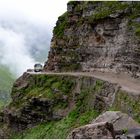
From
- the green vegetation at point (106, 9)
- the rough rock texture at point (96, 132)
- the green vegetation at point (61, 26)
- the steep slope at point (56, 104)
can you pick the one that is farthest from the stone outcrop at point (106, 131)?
the green vegetation at point (61, 26)

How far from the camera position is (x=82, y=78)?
61.3 meters

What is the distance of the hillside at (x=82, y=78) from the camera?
5325 cm

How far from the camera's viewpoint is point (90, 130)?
25938 millimetres

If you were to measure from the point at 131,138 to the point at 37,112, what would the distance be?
41.0 metres

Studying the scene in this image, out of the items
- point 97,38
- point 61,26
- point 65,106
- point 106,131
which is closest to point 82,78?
point 65,106

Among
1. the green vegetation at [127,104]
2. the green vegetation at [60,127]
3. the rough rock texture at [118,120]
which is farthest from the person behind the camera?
the green vegetation at [60,127]

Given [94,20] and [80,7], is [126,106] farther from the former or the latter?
[80,7]

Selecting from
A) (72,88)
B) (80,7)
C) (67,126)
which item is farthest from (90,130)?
(80,7)

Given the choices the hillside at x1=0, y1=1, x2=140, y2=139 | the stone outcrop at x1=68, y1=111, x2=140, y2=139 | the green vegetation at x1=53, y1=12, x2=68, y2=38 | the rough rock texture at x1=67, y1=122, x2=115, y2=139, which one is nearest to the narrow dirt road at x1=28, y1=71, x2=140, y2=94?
the hillside at x1=0, y1=1, x2=140, y2=139

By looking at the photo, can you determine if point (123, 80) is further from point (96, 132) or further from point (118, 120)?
point (96, 132)

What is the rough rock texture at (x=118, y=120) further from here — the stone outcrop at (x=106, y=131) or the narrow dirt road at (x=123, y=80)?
the narrow dirt road at (x=123, y=80)

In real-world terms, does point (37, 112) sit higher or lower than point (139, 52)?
lower

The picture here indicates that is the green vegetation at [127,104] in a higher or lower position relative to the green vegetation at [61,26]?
lower

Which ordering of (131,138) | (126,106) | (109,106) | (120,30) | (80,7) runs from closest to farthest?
(131,138), (126,106), (109,106), (120,30), (80,7)
